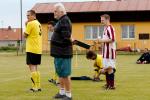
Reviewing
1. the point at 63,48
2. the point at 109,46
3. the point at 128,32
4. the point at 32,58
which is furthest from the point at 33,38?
the point at 128,32

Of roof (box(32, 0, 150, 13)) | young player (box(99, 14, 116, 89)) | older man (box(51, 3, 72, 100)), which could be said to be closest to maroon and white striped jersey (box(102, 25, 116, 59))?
young player (box(99, 14, 116, 89))

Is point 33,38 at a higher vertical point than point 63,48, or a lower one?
higher

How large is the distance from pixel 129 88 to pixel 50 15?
1588 inches

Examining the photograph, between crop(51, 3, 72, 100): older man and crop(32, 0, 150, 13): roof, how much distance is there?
4028 centimetres

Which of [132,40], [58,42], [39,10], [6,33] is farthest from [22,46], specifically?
[6,33]

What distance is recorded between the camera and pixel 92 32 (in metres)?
53.4

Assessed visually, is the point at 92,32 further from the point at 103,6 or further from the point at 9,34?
the point at 9,34

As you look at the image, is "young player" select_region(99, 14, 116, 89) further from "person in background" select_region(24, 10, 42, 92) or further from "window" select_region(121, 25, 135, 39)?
"window" select_region(121, 25, 135, 39)

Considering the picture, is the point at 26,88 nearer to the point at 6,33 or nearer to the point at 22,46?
the point at 22,46

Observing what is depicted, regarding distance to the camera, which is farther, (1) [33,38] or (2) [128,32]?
(2) [128,32]

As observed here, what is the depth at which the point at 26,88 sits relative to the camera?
45.8 feet

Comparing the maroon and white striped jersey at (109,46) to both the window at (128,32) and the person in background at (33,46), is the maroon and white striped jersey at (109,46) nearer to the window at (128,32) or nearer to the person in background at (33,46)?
the person in background at (33,46)

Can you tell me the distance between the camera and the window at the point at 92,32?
5280 centimetres

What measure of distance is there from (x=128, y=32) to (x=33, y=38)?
1572 inches
